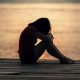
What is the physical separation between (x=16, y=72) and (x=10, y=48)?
9.36 metres

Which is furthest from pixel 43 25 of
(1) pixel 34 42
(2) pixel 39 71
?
(2) pixel 39 71

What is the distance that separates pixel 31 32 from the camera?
395 inches

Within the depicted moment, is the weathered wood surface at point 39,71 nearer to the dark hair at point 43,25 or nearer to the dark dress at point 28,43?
the dark dress at point 28,43

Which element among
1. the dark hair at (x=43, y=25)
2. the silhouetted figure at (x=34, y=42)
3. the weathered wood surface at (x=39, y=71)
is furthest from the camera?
the silhouetted figure at (x=34, y=42)

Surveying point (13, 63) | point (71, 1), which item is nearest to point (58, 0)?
point (71, 1)

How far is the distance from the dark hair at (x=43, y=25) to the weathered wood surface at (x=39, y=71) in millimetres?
535

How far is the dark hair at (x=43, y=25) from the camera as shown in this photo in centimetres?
988

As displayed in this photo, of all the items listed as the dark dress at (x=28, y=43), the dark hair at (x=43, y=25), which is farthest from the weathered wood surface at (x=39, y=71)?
the dark hair at (x=43, y=25)

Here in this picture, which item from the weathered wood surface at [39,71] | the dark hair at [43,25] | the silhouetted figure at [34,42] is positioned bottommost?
the weathered wood surface at [39,71]

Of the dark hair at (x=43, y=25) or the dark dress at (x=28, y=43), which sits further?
the dark dress at (x=28, y=43)

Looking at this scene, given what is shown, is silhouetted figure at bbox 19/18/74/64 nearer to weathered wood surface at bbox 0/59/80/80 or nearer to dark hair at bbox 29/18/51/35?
dark hair at bbox 29/18/51/35

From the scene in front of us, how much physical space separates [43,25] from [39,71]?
0.95 metres

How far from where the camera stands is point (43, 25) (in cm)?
994

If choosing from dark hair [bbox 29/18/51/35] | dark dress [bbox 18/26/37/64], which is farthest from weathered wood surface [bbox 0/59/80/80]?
dark hair [bbox 29/18/51/35]
